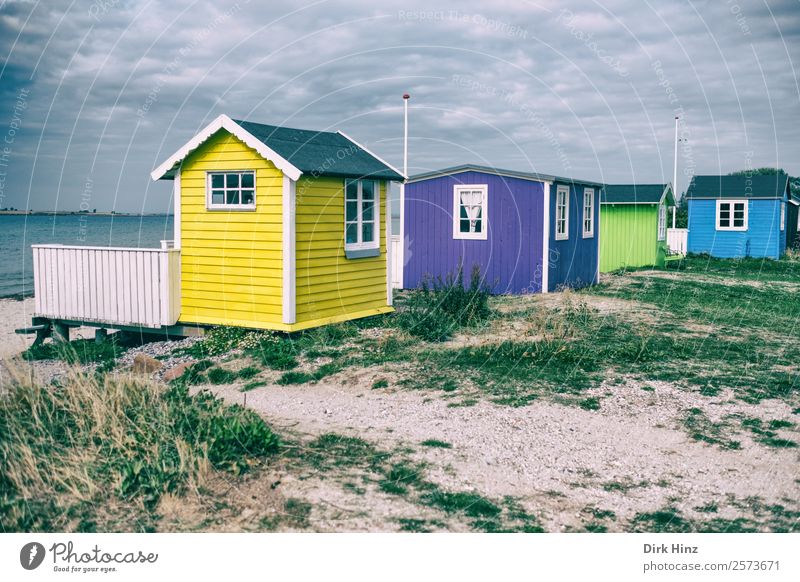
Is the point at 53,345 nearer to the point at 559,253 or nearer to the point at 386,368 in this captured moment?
the point at 386,368

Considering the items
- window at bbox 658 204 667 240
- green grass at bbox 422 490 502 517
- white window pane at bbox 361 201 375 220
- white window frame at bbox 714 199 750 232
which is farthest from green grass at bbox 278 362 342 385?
white window frame at bbox 714 199 750 232

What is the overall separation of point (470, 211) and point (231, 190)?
8.48m

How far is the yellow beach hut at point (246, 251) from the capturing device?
42.7ft

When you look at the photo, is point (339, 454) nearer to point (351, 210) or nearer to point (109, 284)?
point (351, 210)

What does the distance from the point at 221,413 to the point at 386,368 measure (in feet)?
12.8

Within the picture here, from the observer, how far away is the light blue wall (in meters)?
34.8

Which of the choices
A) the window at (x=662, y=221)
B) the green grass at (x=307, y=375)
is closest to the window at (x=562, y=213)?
the window at (x=662, y=221)

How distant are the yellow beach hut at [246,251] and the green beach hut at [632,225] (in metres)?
15.3

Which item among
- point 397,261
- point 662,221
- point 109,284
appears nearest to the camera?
point 109,284

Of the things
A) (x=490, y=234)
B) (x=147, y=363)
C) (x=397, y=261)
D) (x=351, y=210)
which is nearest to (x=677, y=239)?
(x=490, y=234)

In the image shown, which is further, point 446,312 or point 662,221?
point 662,221

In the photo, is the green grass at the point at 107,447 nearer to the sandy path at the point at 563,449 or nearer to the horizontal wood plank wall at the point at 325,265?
the sandy path at the point at 563,449

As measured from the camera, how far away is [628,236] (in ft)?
94.7
